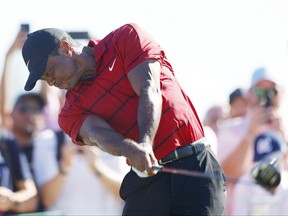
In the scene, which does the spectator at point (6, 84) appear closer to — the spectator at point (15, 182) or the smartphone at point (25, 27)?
the smartphone at point (25, 27)

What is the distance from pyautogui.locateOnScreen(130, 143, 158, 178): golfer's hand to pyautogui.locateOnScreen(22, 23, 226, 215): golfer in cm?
22

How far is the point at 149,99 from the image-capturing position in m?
5.05

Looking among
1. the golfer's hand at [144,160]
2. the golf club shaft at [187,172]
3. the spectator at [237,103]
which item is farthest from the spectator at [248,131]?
the golfer's hand at [144,160]

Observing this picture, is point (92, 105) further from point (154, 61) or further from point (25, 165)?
point (25, 165)

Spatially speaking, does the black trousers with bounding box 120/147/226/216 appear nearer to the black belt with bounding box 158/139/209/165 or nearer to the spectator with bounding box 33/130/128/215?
the black belt with bounding box 158/139/209/165

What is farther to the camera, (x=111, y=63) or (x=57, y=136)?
(x=57, y=136)

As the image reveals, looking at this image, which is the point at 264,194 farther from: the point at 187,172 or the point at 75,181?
the point at 187,172

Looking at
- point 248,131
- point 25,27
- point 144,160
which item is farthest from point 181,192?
point 25,27

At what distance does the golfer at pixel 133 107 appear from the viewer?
5.23 meters

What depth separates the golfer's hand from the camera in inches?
191

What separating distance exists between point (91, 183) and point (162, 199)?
8.37 ft

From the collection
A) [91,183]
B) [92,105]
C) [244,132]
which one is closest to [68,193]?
[91,183]

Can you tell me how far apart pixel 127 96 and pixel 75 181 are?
8.39 ft

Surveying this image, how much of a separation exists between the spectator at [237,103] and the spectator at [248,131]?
2.67 feet
